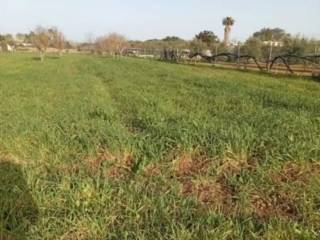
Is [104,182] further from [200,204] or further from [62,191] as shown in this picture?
[200,204]

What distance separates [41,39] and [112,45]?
29.1 m

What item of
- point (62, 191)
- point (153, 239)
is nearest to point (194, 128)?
point (62, 191)

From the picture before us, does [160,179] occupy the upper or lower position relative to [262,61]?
upper

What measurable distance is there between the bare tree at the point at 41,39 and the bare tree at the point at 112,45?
21.5m

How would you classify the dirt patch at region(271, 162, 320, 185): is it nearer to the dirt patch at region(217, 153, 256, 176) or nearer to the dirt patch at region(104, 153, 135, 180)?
the dirt patch at region(217, 153, 256, 176)

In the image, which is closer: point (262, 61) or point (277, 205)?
point (277, 205)

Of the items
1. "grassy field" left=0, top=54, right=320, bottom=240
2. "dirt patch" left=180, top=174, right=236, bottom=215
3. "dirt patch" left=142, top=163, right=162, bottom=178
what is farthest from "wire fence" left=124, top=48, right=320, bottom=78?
"dirt patch" left=180, top=174, right=236, bottom=215

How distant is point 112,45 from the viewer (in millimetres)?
92750

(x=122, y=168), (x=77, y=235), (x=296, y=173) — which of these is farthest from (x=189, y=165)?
(x=77, y=235)

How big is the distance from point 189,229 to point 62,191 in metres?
1.57

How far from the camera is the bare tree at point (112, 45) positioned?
92.4 m

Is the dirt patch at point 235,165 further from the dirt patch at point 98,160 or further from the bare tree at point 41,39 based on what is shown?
the bare tree at point 41,39

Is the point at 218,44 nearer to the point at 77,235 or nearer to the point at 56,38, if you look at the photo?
the point at 56,38

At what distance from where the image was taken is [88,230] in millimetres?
4199
